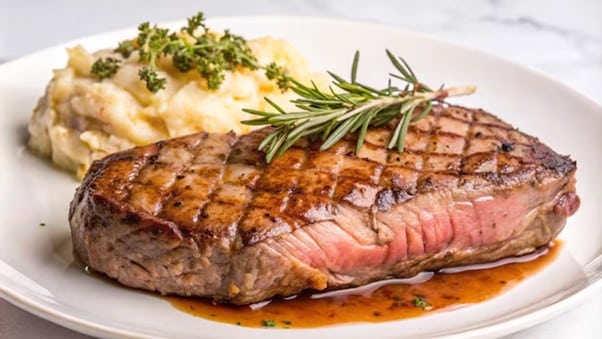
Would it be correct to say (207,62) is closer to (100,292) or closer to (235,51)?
(235,51)

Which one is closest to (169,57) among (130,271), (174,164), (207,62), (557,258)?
(207,62)

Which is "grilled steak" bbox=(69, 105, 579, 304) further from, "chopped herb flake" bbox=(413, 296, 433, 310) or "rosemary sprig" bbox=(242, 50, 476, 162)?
"chopped herb flake" bbox=(413, 296, 433, 310)

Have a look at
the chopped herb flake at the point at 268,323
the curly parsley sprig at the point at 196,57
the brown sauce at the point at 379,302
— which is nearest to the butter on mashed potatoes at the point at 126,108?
the curly parsley sprig at the point at 196,57

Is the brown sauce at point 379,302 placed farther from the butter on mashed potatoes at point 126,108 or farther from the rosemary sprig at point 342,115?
the butter on mashed potatoes at point 126,108

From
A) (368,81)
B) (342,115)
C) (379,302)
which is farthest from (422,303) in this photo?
(368,81)

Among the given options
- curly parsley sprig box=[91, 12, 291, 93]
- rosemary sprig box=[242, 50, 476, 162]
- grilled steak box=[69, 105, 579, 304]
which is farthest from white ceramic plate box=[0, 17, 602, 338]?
rosemary sprig box=[242, 50, 476, 162]
